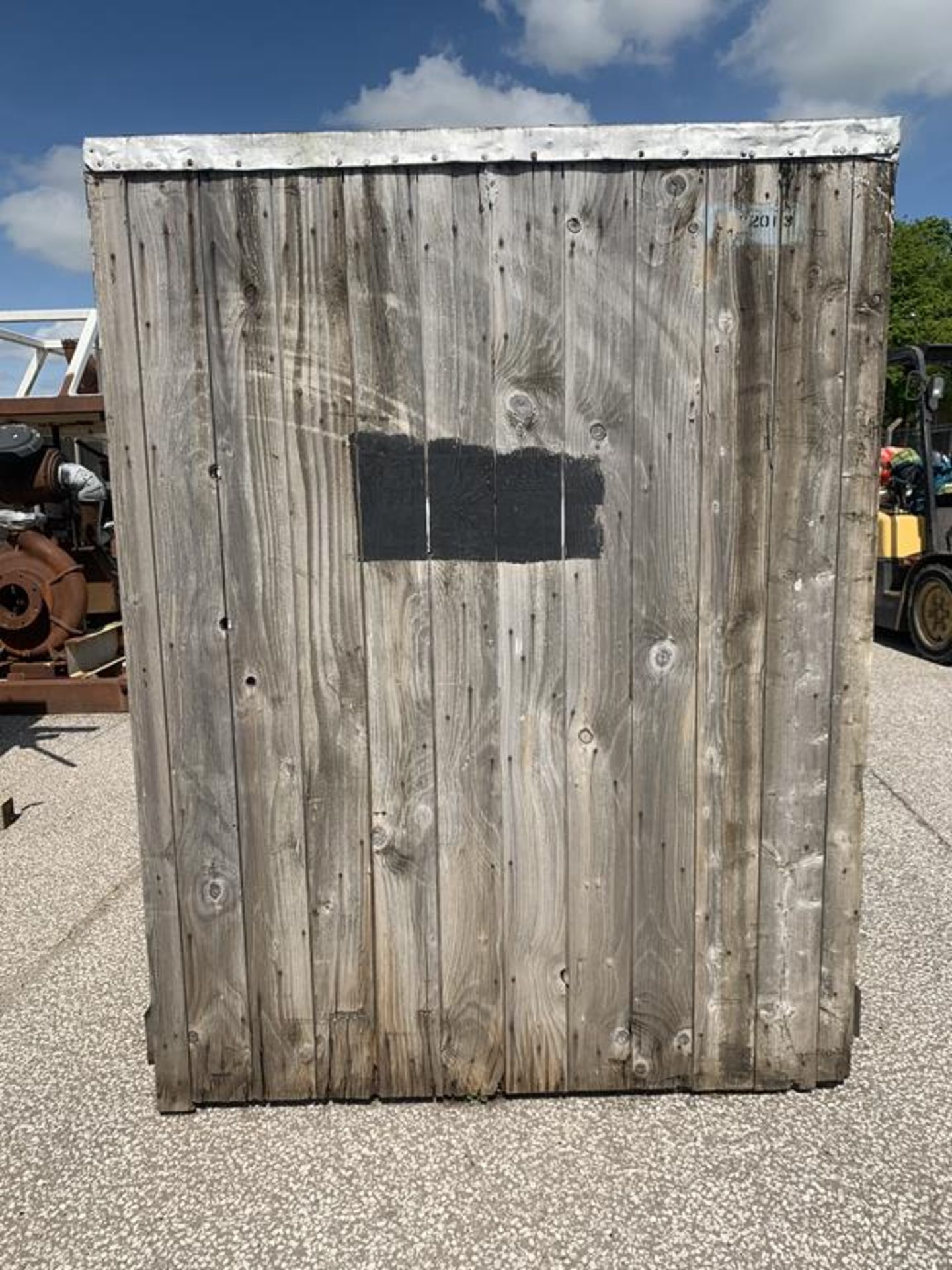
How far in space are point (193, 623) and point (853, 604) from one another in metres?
1.58

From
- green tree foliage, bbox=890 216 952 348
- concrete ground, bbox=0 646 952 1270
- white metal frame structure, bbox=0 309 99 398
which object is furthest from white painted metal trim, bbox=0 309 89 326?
green tree foliage, bbox=890 216 952 348

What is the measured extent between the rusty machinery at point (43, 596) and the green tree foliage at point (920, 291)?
28836 millimetres

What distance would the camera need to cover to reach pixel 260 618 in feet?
6.82

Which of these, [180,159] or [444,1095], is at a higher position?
[180,159]

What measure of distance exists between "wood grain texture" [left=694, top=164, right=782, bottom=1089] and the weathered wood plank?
180mm

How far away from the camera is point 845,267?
76.5 inches

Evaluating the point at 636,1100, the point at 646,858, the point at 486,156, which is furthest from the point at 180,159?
the point at 636,1100

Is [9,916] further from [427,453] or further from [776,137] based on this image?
[776,137]

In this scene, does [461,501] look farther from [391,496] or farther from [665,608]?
[665,608]

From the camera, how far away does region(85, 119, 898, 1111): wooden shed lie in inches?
76.0

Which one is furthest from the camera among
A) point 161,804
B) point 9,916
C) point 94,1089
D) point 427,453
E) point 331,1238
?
point 9,916

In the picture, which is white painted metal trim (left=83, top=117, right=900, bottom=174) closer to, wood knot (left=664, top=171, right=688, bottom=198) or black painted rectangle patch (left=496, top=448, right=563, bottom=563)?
wood knot (left=664, top=171, right=688, bottom=198)

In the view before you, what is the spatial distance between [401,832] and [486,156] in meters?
1.58

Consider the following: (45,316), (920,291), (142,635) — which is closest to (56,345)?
(45,316)
